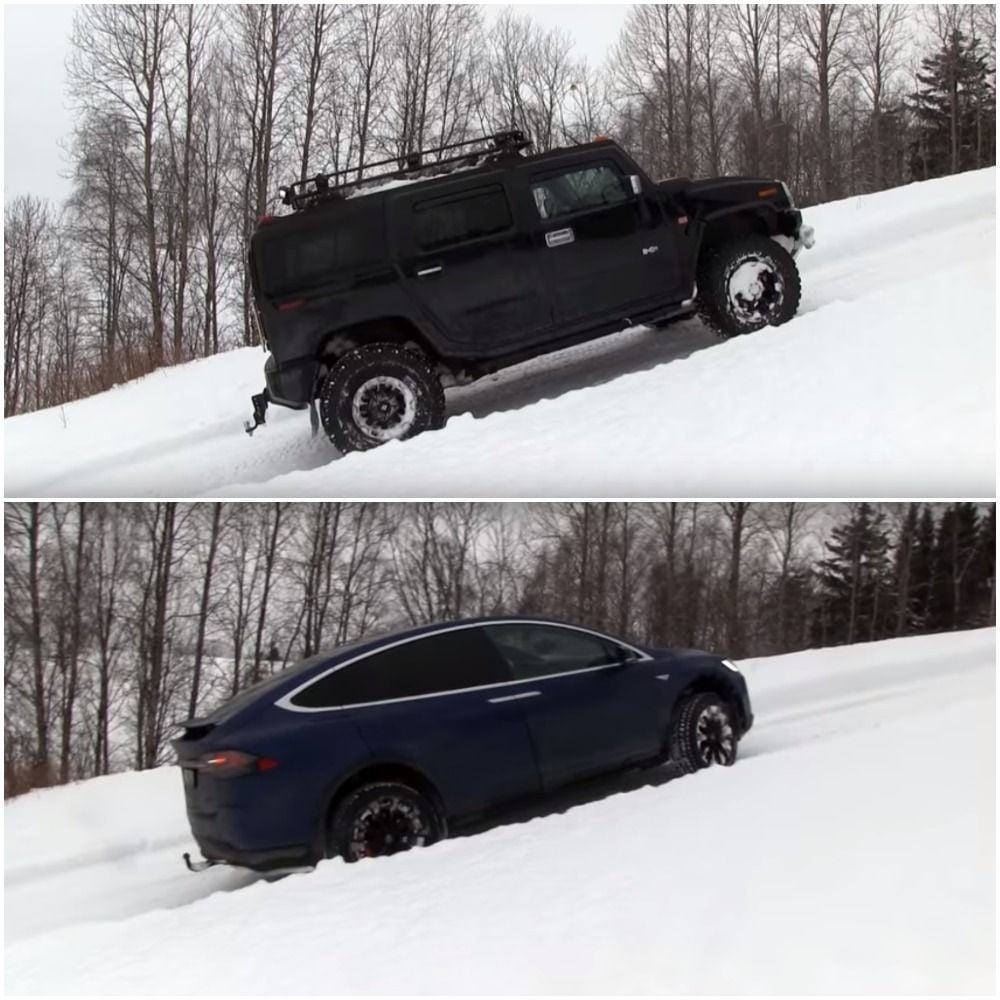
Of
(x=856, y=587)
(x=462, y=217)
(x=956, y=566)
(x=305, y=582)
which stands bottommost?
(x=856, y=587)

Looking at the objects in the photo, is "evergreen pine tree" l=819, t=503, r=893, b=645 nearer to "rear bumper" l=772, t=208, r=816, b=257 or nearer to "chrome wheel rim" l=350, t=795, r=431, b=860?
"rear bumper" l=772, t=208, r=816, b=257

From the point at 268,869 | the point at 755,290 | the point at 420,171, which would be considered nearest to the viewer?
the point at 268,869

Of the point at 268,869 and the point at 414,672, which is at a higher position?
the point at 414,672

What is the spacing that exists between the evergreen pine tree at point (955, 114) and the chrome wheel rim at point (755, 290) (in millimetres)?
5070

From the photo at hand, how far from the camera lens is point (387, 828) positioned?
6.33 meters

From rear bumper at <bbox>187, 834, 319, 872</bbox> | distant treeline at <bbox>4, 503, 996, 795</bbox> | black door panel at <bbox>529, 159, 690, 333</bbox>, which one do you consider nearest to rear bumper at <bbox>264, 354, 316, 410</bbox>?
distant treeline at <bbox>4, 503, 996, 795</bbox>

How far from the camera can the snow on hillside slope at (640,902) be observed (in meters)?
4.74

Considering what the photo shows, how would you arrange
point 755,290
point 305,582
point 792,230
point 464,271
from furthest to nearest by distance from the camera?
1. point 305,582
2. point 792,230
3. point 755,290
4. point 464,271

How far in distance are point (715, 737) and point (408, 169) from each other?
4.51 meters

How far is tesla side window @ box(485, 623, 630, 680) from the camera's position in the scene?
22.9 feet

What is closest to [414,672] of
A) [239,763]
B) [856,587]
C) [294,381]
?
[239,763]

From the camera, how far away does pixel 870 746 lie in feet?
22.3

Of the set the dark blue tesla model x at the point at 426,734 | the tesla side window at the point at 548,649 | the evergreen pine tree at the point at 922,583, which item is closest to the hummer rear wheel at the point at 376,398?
the dark blue tesla model x at the point at 426,734

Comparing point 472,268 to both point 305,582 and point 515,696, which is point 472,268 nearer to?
point 515,696
